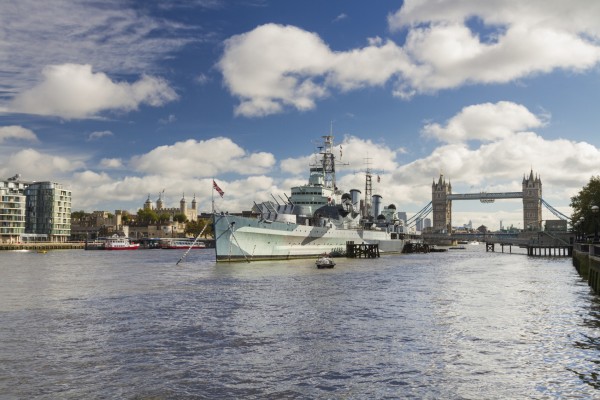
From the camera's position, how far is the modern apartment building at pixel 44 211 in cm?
18688

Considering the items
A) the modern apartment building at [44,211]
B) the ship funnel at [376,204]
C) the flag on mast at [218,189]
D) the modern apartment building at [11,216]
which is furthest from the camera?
the modern apartment building at [44,211]

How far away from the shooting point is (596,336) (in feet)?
73.7

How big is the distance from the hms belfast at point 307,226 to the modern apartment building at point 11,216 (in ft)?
401

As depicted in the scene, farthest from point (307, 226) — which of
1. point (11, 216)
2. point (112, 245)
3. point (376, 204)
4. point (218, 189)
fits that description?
point (11, 216)

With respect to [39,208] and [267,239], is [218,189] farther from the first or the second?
[39,208]

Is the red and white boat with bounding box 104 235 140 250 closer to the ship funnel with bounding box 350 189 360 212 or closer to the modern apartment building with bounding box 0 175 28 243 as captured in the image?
the modern apartment building with bounding box 0 175 28 243

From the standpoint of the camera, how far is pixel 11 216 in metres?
174

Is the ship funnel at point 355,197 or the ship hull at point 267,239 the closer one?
the ship hull at point 267,239

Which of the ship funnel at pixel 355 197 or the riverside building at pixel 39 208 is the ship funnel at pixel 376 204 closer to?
the ship funnel at pixel 355 197

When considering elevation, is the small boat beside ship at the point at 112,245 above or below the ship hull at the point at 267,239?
below

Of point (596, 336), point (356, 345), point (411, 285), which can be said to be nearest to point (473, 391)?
point (356, 345)

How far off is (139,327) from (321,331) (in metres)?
8.27

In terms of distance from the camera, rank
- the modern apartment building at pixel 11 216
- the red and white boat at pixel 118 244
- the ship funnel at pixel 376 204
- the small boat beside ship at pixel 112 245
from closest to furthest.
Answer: the ship funnel at pixel 376 204 < the red and white boat at pixel 118 244 < the small boat beside ship at pixel 112 245 < the modern apartment building at pixel 11 216

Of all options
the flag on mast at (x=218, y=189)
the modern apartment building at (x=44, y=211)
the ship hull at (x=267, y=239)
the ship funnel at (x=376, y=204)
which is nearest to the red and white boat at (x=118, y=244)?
the modern apartment building at (x=44, y=211)
